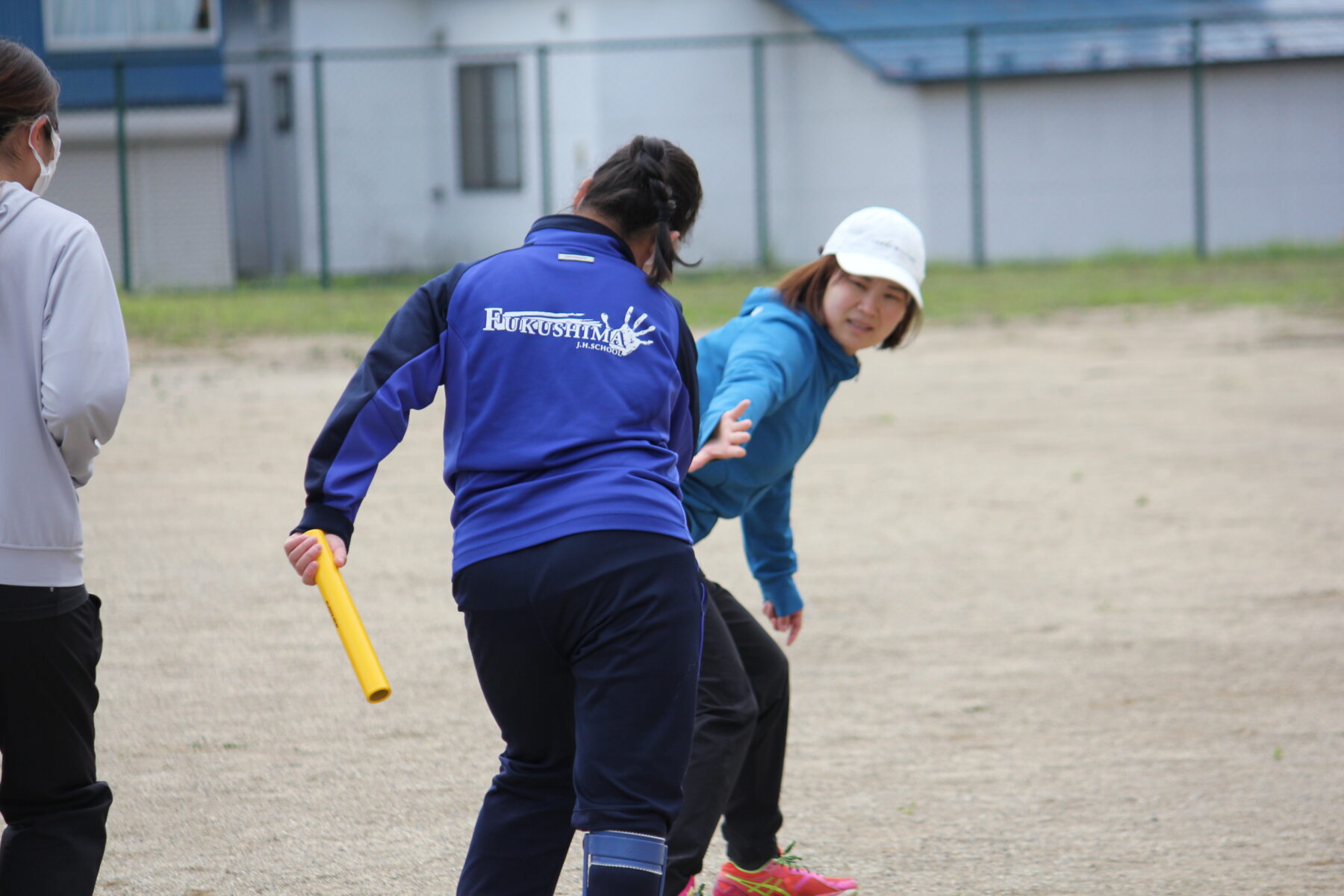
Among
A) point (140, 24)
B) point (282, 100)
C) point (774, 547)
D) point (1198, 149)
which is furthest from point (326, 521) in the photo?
point (282, 100)

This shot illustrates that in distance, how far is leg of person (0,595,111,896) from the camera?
2.74 m

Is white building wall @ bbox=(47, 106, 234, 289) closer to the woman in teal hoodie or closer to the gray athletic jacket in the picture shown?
the woman in teal hoodie

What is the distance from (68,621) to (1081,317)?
13.5 m

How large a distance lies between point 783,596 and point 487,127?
19.7m

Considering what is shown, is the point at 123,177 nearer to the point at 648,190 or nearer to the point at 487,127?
the point at 487,127

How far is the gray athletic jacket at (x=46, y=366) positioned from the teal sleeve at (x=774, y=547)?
169 cm

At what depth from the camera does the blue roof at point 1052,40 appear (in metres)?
21.0

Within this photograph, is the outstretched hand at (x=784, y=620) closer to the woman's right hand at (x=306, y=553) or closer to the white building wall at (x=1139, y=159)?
the woman's right hand at (x=306, y=553)

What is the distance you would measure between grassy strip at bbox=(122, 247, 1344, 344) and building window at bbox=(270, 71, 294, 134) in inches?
193

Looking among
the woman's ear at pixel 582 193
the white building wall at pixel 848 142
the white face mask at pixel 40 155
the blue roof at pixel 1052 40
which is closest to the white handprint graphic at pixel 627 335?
the woman's ear at pixel 582 193

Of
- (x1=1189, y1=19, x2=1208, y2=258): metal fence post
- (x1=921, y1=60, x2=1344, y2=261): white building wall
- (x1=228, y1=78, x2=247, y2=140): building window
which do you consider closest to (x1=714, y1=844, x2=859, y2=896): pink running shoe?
(x1=1189, y1=19, x2=1208, y2=258): metal fence post

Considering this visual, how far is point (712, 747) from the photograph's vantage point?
11.3ft

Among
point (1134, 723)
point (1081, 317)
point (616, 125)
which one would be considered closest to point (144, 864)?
point (1134, 723)

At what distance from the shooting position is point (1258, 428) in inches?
390
